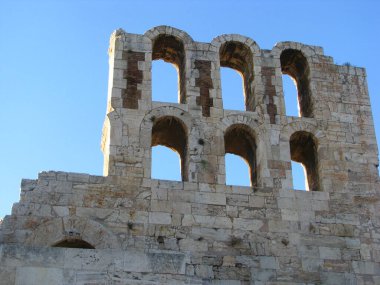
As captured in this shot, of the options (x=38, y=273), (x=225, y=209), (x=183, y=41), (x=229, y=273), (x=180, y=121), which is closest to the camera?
(x=38, y=273)

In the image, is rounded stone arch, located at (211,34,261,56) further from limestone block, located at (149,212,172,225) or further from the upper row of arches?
limestone block, located at (149,212,172,225)

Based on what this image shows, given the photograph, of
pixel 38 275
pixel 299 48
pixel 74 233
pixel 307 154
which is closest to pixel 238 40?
pixel 299 48

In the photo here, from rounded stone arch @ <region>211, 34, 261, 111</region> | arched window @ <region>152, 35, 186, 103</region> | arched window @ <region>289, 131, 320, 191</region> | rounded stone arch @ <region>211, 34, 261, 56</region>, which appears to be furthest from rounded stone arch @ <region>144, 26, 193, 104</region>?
arched window @ <region>289, 131, 320, 191</region>

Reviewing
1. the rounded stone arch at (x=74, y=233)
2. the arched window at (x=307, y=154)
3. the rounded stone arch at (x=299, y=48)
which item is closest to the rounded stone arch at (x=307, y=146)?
the arched window at (x=307, y=154)

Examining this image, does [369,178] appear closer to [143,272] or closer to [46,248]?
[143,272]

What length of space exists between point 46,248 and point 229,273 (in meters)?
3.92

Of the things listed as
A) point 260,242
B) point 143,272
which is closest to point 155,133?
point 260,242

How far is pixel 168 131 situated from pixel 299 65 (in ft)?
14.1

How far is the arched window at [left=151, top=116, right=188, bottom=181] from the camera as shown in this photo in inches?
642

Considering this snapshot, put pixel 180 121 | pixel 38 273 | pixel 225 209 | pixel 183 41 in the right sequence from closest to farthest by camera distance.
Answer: pixel 38 273, pixel 225 209, pixel 180 121, pixel 183 41

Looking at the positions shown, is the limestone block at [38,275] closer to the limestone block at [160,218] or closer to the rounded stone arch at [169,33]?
the limestone block at [160,218]

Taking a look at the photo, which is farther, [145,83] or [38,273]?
[145,83]

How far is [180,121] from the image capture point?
53.3 feet

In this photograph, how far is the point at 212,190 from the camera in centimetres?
1536
